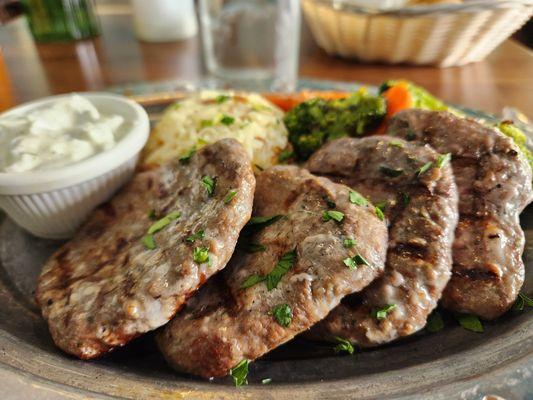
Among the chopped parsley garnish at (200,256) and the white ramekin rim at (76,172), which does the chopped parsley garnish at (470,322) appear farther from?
the white ramekin rim at (76,172)

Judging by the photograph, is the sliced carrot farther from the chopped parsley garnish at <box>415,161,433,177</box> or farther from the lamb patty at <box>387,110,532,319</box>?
the chopped parsley garnish at <box>415,161,433,177</box>

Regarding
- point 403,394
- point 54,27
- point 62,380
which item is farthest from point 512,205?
point 54,27

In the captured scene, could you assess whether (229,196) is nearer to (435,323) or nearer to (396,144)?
(396,144)

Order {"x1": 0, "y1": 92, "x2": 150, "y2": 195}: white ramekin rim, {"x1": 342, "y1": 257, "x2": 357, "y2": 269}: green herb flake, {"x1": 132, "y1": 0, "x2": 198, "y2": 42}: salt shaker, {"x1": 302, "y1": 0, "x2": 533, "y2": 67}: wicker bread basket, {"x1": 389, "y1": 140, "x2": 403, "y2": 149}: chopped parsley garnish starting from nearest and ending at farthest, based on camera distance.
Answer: {"x1": 342, "y1": 257, "x2": 357, "y2": 269}: green herb flake < {"x1": 389, "y1": 140, "x2": 403, "y2": 149}: chopped parsley garnish < {"x1": 0, "y1": 92, "x2": 150, "y2": 195}: white ramekin rim < {"x1": 302, "y1": 0, "x2": 533, "y2": 67}: wicker bread basket < {"x1": 132, "y1": 0, "x2": 198, "y2": 42}: salt shaker

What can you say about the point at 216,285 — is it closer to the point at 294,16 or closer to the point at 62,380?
the point at 62,380

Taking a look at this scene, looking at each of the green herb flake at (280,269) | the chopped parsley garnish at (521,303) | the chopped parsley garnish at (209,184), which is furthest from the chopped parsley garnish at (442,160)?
the chopped parsley garnish at (209,184)

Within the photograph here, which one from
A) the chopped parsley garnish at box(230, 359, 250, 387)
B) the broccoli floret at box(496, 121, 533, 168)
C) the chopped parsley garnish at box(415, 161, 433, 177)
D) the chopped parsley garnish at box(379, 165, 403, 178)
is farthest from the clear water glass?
the chopped parsley garnish at box(230, 359, 250, 387)

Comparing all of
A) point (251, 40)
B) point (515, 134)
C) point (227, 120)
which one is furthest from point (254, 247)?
point (251, 40)
